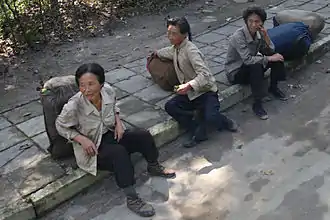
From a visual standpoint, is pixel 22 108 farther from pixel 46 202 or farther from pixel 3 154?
pixel 46 202

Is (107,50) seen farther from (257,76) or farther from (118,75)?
(257,76)

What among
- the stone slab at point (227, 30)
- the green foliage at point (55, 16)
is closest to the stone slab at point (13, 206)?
the green foliage at point (55, 16)

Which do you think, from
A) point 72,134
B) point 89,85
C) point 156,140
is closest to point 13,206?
point 72,134

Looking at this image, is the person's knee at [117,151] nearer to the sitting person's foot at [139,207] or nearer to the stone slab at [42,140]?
the sitting person's foot at [139,207]

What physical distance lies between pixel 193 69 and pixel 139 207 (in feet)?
5.31

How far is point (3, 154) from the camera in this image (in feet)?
14.0

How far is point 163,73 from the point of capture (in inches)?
202

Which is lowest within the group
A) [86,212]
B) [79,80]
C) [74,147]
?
[86,212]

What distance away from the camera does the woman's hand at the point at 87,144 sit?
358 cm

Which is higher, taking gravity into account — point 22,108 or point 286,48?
point 286,48

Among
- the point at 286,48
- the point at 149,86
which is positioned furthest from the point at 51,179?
the point at 286,48

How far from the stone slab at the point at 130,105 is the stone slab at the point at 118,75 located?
0.59 m

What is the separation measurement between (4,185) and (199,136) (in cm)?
193

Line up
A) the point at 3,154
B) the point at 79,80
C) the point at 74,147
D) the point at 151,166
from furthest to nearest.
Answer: the point at 3,154 → the point at 151,166 → the point at 74,147 → the point at 79,80
